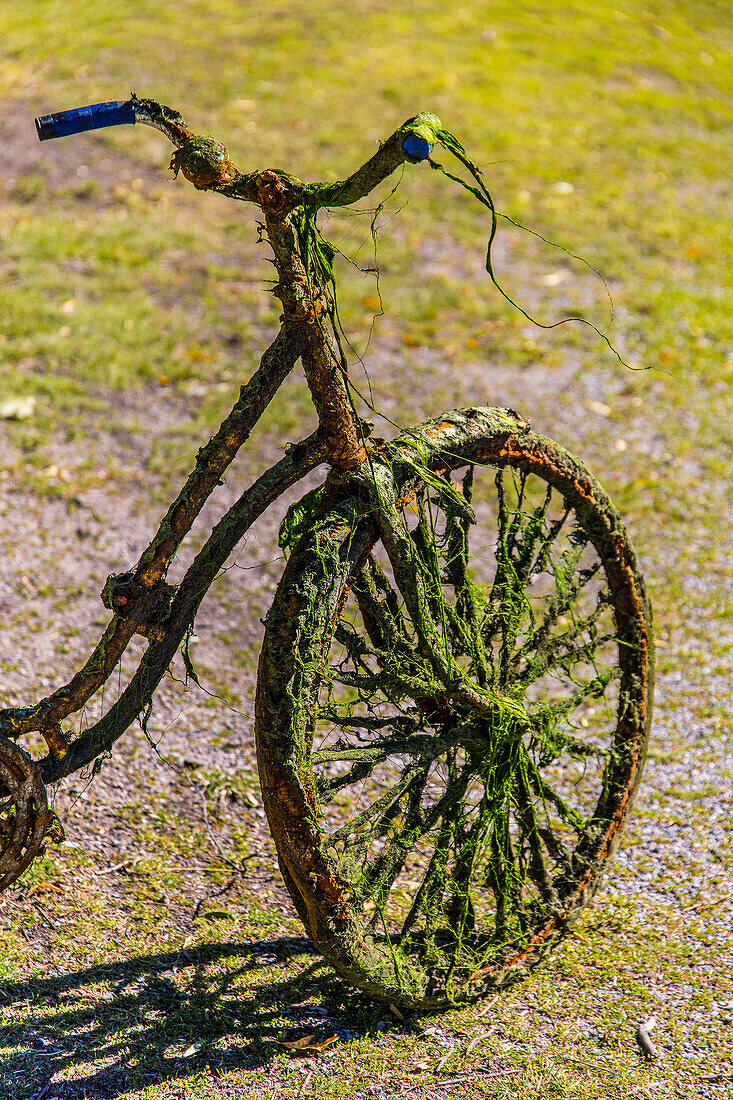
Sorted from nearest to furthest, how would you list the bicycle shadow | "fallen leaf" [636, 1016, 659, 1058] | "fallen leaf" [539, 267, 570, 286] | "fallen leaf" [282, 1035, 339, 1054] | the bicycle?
the bicycle < the bicycle shadow < "fallen leaf" [282, 1035, 339, 1054] < "fallen leaf" [636, 1016, 659, 1058] < "fallen leaf" [539, 267, 570, 286]

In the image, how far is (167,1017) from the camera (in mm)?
2461

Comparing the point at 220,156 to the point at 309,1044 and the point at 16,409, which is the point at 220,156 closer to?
the point at 309,1044

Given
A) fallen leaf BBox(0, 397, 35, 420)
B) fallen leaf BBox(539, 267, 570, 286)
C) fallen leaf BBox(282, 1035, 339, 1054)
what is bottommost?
fallen leaf BBox(282, 1035, 339, 1054)

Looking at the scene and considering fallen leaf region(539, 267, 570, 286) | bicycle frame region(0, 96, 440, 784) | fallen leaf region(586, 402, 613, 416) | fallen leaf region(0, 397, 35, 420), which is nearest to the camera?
bicycle frame region(0, 96, 440, 784)

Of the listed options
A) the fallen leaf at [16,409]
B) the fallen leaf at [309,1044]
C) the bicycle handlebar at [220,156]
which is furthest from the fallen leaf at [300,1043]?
the fallen leaf at [16,409]

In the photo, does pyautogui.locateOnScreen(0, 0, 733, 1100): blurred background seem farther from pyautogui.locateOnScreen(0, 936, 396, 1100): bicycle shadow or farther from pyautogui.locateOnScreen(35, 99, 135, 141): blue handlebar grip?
pyautogui.locateOnScreen(35, 99, 135, 141): blue handlebar grip

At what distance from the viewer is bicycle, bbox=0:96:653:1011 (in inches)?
82.3

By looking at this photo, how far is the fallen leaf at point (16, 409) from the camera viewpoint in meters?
4.83

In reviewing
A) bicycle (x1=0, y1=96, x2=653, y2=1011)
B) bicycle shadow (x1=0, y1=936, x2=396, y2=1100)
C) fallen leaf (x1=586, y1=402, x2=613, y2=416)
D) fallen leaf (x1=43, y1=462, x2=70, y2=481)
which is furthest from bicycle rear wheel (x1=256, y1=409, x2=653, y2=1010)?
fallen leaf (x1=586, y1=402, x2=613, y2=416)

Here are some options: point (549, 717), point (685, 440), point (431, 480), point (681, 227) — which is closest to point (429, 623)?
point (431, 480)

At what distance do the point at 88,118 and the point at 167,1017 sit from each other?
2.07m

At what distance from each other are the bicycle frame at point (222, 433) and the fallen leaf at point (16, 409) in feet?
9.19

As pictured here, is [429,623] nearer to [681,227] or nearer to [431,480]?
[431,480]

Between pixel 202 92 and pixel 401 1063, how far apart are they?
288 inches
